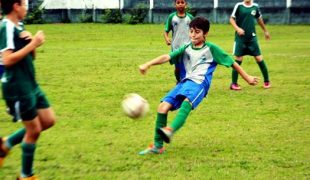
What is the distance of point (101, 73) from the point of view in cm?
1513

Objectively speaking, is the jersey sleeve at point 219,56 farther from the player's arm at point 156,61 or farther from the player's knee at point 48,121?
the player's knee at point 48,121

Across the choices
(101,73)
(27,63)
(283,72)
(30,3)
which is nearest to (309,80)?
(283,72)

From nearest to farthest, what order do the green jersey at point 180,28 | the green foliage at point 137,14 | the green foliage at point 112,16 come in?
the green jersey at point 180,28 → the green foliage at point 137,14 → the green foliage at point 112,16

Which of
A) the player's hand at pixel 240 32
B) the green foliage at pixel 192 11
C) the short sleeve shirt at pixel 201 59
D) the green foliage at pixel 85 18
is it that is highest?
the short sleeve shirt at pixel 201 59

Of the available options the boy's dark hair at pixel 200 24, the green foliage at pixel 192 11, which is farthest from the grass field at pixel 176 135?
the green foliage at pixel 192 11

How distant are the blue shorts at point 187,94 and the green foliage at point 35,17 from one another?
39916 millimetres

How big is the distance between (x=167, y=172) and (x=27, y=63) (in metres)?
1.84

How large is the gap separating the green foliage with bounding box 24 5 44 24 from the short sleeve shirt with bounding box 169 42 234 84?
39.7 metres

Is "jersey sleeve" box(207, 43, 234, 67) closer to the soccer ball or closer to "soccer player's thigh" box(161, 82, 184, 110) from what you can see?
"soccer player's thigh" box(161, 82, 184, 110)

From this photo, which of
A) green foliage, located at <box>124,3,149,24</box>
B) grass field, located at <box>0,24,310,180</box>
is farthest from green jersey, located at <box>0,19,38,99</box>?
green foliage, located at <box>124,3,149,24</box>

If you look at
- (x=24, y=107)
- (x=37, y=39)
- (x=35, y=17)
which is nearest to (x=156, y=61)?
(x=37, y=39)

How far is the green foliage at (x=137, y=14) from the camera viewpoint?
45.2m

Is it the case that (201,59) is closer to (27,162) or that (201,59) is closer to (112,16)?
(27,162)

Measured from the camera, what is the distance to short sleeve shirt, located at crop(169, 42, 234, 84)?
7.18m
